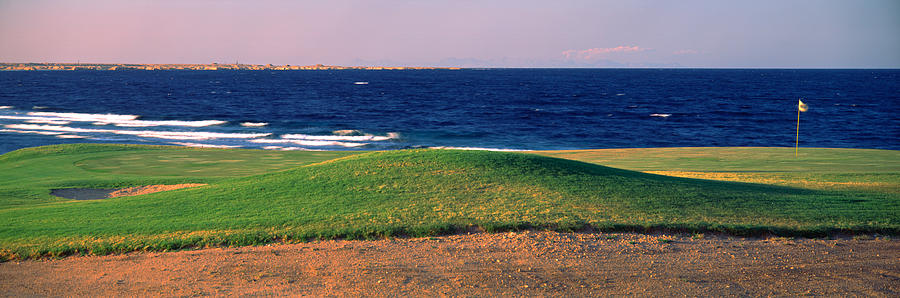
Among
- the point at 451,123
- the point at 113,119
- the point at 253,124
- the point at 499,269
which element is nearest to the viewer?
the point at 499,269

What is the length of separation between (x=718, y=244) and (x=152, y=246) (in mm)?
7908

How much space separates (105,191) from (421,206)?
892cm

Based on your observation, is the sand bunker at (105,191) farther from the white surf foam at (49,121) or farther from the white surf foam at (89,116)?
the white surf foam at (89,116)

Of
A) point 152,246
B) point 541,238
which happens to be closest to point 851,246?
point 541,238

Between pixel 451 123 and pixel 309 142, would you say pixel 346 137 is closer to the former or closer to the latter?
pixel 309 142

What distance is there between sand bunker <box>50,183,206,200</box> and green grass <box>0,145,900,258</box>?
43cm

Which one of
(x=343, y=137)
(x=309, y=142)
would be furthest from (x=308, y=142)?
(x=343, y=137)

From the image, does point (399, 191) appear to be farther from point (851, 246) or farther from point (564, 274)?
point (851, 246)

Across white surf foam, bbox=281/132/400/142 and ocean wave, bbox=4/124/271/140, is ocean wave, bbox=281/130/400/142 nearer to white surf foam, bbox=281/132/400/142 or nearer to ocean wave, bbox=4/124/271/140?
white surf foam, bbox=281/132/400/142

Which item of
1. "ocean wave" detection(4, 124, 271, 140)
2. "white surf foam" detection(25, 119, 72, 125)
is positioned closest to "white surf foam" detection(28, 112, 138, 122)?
"white surf foam" detection(25, 119, 72, 125)

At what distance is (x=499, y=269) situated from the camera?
7152mm

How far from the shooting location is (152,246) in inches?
320

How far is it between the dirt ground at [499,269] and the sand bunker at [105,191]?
19.6 feet

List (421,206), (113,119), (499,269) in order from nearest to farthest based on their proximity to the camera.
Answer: (499,269), (421,206), (113,119)
